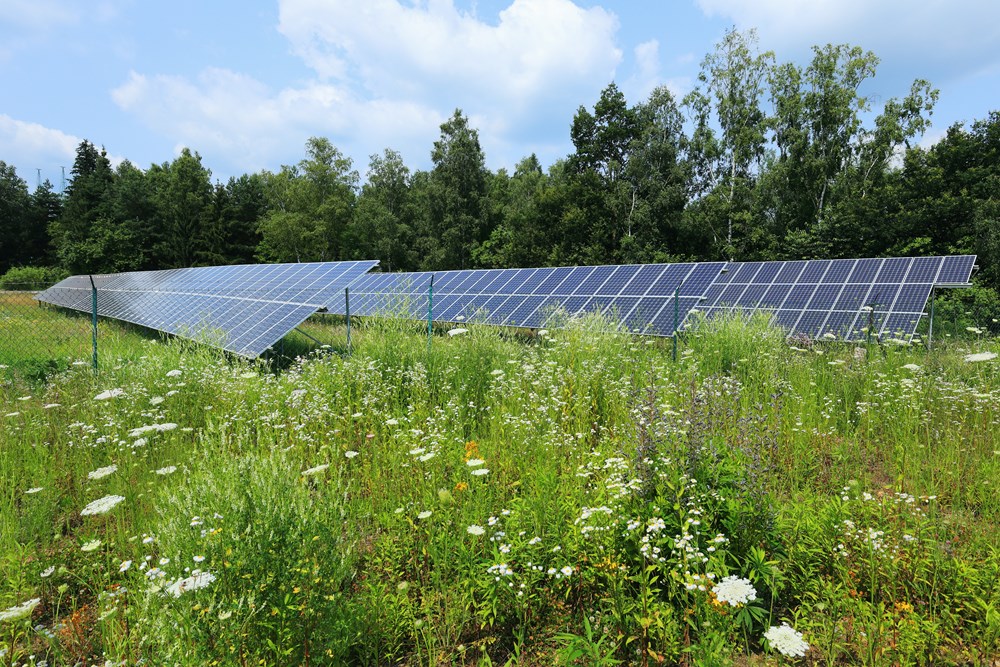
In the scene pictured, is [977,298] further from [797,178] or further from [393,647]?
[393,647]

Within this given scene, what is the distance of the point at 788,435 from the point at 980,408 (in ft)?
7.05

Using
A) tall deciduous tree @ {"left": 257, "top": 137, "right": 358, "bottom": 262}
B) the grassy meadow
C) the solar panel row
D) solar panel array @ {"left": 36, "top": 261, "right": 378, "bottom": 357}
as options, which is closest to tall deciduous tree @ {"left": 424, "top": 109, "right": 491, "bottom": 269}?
tall deciduous tree @ {"left": 257, "top": 137, "right": 358, "bottom": 262}

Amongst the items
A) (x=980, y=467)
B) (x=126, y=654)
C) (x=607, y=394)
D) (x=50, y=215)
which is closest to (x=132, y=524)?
(x=126, y=654)

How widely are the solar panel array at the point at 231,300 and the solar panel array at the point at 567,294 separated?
1497 mm

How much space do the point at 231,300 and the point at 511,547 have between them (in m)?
12.4

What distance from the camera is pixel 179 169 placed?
50.4 meters

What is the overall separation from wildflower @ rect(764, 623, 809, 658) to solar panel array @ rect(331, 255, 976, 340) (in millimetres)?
8555

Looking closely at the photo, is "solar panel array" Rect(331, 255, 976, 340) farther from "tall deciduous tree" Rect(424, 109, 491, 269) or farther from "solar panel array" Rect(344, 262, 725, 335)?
"tall deciduous tree" Rect(424, 109, 491, 269)

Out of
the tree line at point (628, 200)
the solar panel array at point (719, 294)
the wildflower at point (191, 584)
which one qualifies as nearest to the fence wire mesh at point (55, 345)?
the solar panel array at point (719, 294)

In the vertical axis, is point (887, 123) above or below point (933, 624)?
above

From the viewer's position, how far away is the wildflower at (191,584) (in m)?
2.08

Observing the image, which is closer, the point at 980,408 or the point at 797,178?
the point at 980,408

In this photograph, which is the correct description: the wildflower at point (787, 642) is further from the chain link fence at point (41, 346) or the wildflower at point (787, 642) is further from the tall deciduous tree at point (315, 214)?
A: the tall deciduous tree at point (315, 214)

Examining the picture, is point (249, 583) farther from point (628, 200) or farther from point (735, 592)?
point (628, 200)
